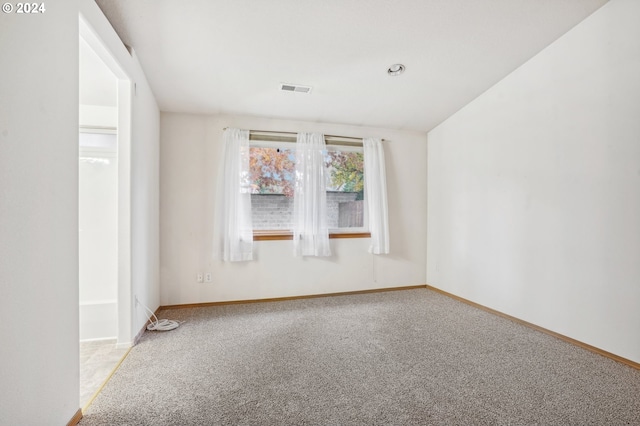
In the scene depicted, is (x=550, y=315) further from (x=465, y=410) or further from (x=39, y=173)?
(x=39, y=173)

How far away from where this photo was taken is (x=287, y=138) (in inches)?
142

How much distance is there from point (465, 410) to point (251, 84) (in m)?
3.09

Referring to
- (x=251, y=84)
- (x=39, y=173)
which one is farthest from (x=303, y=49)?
(x=39, y=173)

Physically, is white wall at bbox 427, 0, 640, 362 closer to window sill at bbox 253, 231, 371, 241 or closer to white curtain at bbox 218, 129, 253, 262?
window sill at bbox 253, 231, 371, 241

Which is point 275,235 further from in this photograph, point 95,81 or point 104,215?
point 95,81

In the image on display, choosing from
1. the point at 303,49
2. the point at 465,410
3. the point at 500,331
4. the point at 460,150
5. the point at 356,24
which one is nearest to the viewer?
the point at 465,410

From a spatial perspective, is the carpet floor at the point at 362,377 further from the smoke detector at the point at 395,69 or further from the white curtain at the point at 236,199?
the smoke detector at the point at 395,69

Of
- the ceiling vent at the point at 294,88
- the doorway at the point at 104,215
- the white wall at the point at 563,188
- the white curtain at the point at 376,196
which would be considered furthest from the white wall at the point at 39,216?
the white wall at the point at 563,188

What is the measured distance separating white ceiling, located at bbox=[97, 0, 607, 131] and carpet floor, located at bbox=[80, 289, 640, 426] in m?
2.38

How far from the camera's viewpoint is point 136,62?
2355 mm

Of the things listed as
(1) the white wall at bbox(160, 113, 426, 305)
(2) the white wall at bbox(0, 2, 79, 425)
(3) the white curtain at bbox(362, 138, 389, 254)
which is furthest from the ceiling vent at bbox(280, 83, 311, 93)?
(2) the white wall at bbox(0, 2, 79, 425)

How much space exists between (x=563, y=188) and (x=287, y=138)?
9.41 feet

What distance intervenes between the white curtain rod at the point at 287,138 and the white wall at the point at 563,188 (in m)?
1.38

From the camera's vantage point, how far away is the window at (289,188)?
357cm
